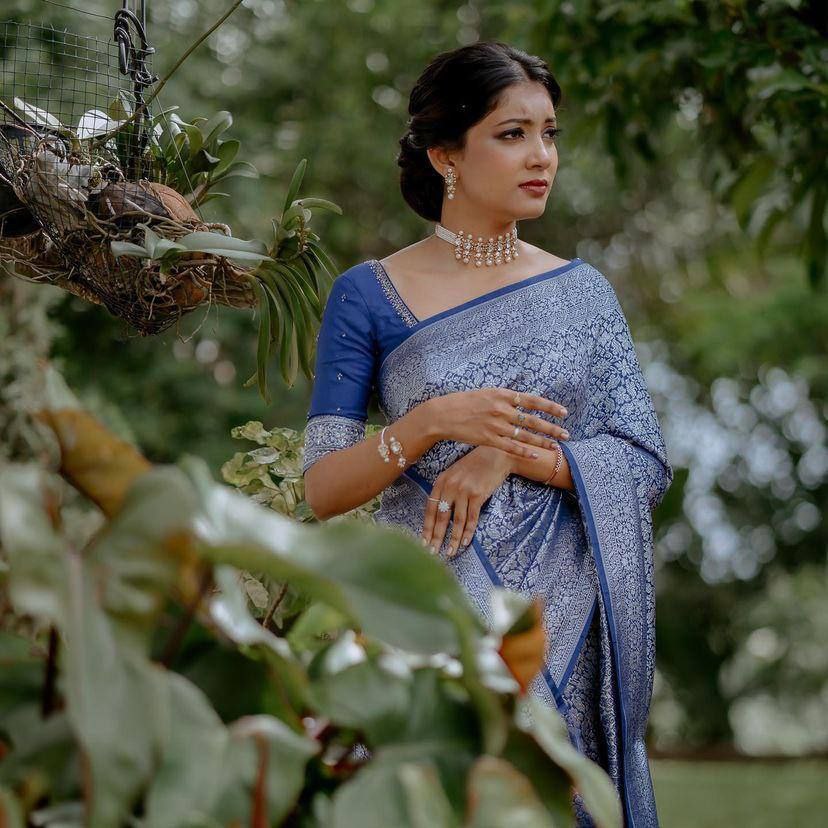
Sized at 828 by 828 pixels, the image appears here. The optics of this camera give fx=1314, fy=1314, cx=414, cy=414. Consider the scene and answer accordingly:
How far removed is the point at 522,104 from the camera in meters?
2.17

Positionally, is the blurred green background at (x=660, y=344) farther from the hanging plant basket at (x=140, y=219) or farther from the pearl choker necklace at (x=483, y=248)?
the pearl choker necklace at (x=483, y=248)

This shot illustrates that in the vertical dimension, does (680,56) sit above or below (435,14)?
below

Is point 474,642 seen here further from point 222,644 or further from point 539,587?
point 539,587

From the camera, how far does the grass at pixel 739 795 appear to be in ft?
21.0

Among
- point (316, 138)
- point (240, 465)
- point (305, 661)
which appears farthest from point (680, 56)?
point (316, 138)

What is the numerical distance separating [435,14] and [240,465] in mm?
6533

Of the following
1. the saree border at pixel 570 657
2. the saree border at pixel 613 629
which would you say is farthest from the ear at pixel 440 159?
the saree border at pixel 570 657

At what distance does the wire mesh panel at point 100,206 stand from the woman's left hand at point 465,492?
0.49 metres

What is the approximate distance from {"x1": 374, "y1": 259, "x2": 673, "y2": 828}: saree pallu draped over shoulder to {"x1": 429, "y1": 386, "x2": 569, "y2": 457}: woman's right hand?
12 centimetres

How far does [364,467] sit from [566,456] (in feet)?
1.05

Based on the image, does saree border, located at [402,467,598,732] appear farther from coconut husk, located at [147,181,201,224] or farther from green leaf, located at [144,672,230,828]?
green leaf, located at [144,672,230,828]

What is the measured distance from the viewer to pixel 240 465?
7.72 feet

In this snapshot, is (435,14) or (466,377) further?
(435,14)

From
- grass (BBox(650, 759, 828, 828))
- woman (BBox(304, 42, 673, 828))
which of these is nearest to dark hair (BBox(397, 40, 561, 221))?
woman (BBox(304, 42, 673, 828))
